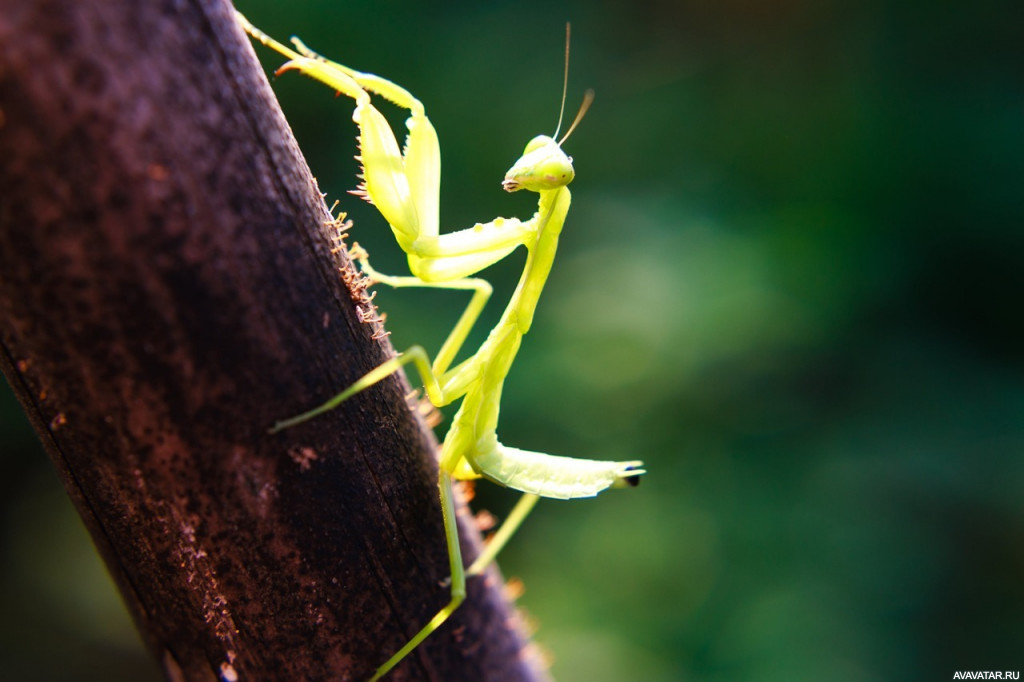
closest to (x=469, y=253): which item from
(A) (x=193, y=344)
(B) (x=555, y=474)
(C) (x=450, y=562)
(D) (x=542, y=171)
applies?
(D) (x=542, y=171)

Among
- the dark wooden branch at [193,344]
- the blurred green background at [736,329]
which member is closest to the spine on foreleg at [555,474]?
the dark wooden branch at [193,344]

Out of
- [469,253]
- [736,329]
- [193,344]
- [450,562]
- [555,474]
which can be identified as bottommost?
[736,329]

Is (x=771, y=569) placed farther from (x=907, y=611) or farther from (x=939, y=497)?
(x=939, y=497)

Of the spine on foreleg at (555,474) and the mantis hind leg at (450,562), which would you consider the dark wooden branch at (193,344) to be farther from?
the spine on foreleg at (555,474)

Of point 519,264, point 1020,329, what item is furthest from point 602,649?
point 1020,329

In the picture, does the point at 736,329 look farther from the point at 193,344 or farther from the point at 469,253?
the point at 193,344

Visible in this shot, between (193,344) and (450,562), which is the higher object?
(193,344)
